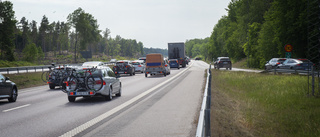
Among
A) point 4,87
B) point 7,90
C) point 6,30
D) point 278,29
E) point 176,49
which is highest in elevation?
point 6,30

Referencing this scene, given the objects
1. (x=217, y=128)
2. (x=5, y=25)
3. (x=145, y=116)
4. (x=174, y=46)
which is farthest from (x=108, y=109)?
(x=5, y=25)

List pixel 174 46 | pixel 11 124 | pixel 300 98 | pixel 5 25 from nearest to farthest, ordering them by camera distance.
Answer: pixel 11 124 < pixel 300 98 < pixel 174 46 < pixel 5 25

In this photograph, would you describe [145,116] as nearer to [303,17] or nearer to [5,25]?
[303,17]

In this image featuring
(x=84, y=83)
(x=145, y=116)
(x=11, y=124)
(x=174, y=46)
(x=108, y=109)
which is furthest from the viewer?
(x=174, y=46)

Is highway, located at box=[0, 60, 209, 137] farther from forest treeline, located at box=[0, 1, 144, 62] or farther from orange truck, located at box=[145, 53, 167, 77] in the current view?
forest treeline, located at box=[0, 1, 144, 62]

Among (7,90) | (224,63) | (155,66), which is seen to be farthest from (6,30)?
(7,90)

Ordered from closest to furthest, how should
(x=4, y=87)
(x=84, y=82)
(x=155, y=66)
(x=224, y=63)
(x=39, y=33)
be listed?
(x=84, y=82) → (x=4, y=87) → (x=155, y=66) → (x=224, y=63) → (x=39, y=33)

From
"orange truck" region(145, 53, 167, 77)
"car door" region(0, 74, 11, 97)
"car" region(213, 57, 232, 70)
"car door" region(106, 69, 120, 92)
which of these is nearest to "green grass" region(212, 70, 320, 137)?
"car door" region(106, 69, 120, 92)

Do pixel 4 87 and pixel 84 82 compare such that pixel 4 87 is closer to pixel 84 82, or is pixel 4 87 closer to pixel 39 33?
pixel 84 82

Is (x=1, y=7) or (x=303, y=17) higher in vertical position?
(x=1, y=7)

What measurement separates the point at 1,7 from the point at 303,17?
213ft

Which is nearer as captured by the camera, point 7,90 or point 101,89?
point 101,89

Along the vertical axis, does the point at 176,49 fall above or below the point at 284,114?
above

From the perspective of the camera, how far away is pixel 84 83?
1365 centimetres
